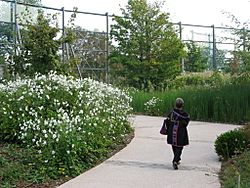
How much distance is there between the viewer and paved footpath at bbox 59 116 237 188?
6.56m

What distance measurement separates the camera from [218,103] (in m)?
15.2

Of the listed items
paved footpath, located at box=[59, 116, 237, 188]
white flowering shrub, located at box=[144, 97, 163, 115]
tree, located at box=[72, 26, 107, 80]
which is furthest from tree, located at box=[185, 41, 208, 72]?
paved footpath, located at box=[59, 116, 237, 188]

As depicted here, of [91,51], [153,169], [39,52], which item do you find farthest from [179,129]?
[91,51]

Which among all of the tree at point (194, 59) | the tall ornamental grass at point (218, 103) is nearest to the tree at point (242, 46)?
the tall ornamental grass at point (218, 103)

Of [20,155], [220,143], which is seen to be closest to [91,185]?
[20,155]

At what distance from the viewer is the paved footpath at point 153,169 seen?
21.5 ft

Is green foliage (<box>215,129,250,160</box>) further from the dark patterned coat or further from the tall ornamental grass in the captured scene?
the tall ornamental grass

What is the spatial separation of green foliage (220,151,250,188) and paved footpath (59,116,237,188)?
13 cm

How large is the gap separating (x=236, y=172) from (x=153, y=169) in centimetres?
A: 130

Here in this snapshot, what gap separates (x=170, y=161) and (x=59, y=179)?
216cm

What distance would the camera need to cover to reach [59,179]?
6.77m

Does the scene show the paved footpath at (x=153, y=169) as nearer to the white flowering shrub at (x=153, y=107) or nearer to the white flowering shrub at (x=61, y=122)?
the white flowering shrub at (x=61, y=122)

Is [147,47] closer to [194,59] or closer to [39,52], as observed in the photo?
[194,59]

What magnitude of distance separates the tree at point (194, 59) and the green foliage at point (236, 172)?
69.8ft
